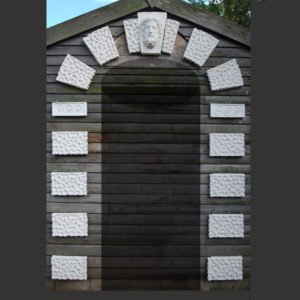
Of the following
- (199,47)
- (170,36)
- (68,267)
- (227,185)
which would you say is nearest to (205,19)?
(199,47)

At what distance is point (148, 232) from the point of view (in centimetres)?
332

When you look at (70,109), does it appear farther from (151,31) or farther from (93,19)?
(151,31)

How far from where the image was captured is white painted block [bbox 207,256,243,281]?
3.28 m

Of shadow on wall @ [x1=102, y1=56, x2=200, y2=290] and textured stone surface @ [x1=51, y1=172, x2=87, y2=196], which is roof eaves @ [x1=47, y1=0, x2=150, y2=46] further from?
textured stone surface @ [x1=51, y1=172, x2=87, y2=196]

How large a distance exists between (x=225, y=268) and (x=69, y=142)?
2358 millimetres

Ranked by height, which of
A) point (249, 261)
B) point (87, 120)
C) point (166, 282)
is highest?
point (87, 120)

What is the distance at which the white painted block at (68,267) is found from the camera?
10.6 feet

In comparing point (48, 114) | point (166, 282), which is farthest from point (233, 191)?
point (48, 114)

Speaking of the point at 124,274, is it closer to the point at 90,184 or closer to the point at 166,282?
the point at 166,282

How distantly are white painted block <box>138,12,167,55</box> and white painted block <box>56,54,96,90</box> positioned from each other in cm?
69

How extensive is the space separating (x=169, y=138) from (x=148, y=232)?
3.76 ft

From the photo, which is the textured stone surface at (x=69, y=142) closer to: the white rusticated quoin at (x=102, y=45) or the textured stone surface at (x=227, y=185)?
the white rusticated quoin at (x=102, y=45)

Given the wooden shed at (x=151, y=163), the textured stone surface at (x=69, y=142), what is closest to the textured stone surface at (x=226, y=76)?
the wooden shed at (x=151, y=163)

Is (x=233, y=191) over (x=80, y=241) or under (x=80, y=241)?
over
